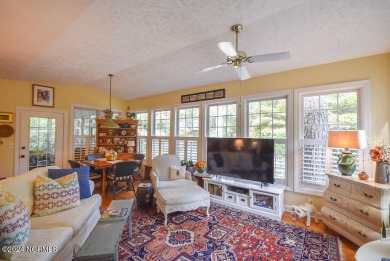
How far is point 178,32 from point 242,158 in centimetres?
233

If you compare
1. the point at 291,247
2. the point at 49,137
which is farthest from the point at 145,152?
the point at 291,247

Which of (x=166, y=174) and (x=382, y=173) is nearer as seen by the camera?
(x=382, y=173)

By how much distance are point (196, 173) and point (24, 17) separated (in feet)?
11.3

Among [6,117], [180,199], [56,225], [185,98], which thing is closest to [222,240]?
[180,199]

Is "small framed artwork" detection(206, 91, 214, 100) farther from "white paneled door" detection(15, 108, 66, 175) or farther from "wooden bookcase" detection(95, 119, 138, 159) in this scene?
"white paneled door" detection(15, 108, 66, 175)

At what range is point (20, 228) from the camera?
59.4 inches

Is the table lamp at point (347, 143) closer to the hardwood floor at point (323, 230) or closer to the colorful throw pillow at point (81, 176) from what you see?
the hardwood floor at point (323, 230)

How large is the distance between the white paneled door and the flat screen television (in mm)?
3931

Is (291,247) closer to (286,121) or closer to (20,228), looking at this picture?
(286,121)

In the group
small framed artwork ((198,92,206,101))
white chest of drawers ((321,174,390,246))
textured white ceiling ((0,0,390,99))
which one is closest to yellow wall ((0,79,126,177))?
textured white ceiling ((0,0,390,99))

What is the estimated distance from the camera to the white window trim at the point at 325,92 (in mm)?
2598

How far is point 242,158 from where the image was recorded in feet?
11.1

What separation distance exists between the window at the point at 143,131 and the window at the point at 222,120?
2330 mm

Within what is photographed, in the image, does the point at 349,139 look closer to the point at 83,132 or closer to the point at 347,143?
the point at 347,143
